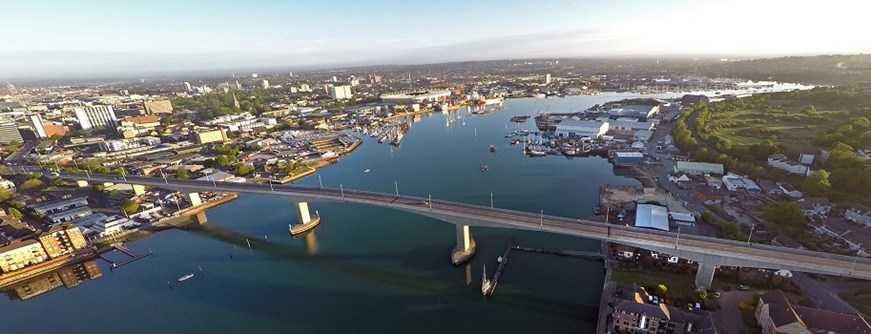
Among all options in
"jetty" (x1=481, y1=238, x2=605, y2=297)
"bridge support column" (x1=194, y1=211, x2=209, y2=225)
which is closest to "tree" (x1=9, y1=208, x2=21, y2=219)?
"bridge support column" (x1=194, y1=211, x2=209, y2=225)

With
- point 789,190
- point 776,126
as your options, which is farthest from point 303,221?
point 776,126

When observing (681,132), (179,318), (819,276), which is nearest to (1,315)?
(179,318)

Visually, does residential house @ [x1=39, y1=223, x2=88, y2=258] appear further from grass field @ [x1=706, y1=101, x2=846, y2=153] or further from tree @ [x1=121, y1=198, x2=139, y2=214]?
grass field @ [x1=706, y1=101, x2=846, y2=153]

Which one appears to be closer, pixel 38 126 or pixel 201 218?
pixel 201 218

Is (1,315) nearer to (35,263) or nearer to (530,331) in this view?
(35,263)

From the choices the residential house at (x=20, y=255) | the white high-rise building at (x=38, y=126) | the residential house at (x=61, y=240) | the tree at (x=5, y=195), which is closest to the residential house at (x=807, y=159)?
the residential house at (x=61, y=240)

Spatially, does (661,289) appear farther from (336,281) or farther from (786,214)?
(336,281)

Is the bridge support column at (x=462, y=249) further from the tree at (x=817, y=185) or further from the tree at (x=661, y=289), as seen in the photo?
the tree at (x=817, y=185)
